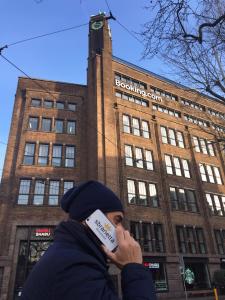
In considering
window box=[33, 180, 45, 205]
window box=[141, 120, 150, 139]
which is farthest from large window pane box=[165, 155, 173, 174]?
window box=[33, 180, 45, 205]

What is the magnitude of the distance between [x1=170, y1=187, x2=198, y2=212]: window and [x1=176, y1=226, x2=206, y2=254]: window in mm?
2013

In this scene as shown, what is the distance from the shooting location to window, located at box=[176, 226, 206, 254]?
25.6m

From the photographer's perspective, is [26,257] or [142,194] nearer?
[26,257]

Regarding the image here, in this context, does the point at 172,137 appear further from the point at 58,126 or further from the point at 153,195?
the point at 58,126

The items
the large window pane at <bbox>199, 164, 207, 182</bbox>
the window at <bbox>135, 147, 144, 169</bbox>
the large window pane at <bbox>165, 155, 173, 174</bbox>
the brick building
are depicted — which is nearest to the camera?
the brick building

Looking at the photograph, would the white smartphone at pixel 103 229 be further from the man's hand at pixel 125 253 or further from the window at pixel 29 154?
the window at pixel 29 154

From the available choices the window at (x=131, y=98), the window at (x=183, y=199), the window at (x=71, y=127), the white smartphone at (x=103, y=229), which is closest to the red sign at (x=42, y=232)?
the window at (x=71, y=127)

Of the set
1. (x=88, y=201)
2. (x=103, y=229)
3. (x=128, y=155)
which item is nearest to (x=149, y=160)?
(x=128, y=155)

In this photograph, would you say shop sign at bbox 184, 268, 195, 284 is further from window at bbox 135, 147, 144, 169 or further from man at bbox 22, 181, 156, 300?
man at bbox 22, 181, 156, 300

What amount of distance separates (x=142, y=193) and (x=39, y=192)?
9096 millimetres

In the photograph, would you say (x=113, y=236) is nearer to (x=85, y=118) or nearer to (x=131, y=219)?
(x=131, y=219)

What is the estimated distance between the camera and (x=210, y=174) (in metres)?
32.7

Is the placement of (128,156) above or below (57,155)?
above

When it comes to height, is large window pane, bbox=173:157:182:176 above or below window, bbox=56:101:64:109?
below
